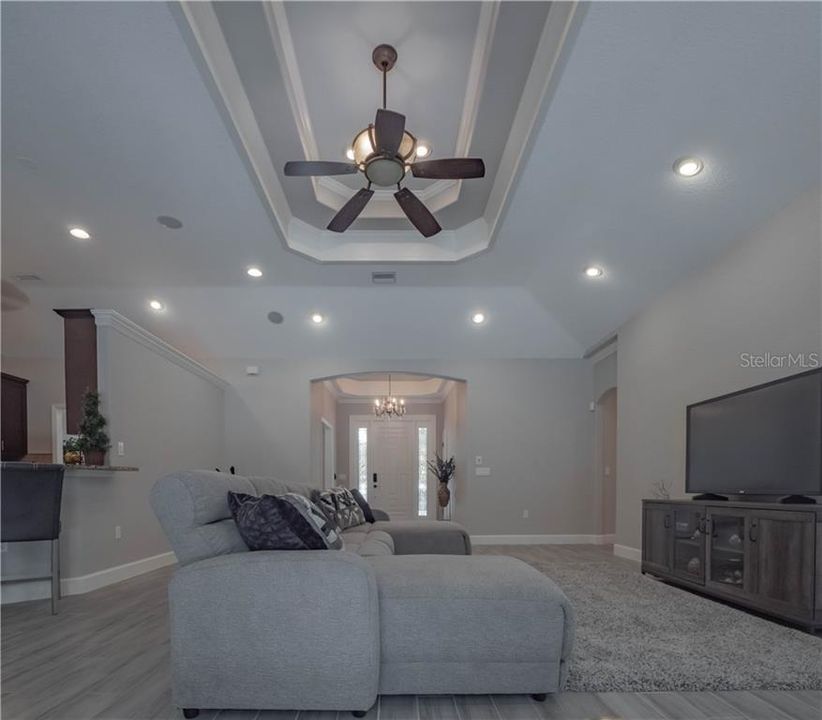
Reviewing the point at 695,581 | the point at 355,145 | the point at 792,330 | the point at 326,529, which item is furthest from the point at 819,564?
the point at 355,145

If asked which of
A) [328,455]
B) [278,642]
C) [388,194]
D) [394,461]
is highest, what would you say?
[388,194]

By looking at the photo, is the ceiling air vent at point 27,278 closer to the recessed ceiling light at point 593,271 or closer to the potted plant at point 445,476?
the recessed ceiling light at point 593,271

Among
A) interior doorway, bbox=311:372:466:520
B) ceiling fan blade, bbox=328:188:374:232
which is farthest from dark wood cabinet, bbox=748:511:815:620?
interior doorway, bbox=311:372:466:520

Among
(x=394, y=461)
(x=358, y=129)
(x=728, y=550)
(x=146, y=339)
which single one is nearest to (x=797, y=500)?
(x=728, y=550)

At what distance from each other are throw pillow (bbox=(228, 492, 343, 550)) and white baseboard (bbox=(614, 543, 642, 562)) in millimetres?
4415

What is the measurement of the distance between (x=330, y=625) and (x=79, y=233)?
458 centimetres

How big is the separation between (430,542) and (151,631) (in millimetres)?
2117

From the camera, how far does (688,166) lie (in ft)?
11.9

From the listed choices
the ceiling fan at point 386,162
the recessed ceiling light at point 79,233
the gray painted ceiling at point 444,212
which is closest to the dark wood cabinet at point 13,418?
the gray painted ceiling at point 444,212

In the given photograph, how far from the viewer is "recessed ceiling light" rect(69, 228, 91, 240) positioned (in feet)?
16.1

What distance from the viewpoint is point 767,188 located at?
144 inches

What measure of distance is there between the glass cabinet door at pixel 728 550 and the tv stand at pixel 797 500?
261 mm

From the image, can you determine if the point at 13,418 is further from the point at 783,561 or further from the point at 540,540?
the point at 783,561

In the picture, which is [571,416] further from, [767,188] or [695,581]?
[767,188]
